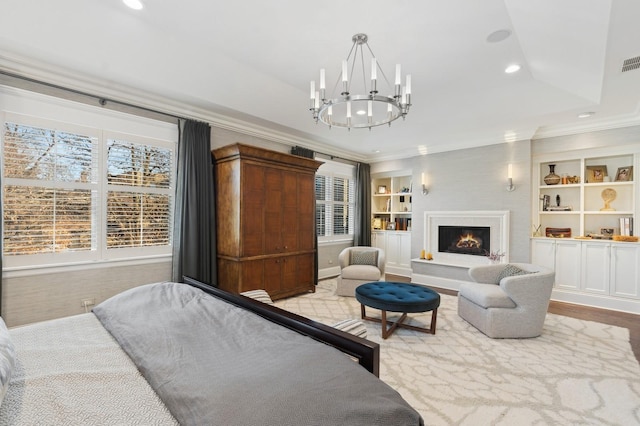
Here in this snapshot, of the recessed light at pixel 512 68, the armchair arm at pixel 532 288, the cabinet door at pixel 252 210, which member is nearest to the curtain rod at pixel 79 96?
the cabinet door at pixel 252 210

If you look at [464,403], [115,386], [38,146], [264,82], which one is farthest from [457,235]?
[38,146]

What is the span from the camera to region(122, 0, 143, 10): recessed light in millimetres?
2312

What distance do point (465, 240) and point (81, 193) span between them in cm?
592

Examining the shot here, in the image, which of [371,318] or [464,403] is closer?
[464,403]

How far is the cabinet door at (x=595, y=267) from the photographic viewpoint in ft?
14.3

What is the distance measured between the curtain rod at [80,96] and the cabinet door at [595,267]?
20.2 feet

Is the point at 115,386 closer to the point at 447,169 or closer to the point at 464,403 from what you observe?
the point at 464,403

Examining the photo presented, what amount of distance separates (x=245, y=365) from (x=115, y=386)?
18.8 inches

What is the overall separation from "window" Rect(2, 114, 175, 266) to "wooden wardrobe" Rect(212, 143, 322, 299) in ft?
2.36

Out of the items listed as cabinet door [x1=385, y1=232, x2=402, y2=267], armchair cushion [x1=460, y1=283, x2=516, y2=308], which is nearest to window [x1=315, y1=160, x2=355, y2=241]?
cabinet door [x1=385, y1=232, x2=402, y2=267]

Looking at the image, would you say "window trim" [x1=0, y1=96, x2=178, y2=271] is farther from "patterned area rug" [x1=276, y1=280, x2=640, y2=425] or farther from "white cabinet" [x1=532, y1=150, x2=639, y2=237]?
"white cabinet" [x1=532, y1=150, x2=639, y2=237]

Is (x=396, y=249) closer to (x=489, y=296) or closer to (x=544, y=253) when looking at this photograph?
(x=544, y=253)

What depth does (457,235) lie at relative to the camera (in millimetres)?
5797

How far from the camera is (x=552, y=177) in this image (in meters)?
5.05
